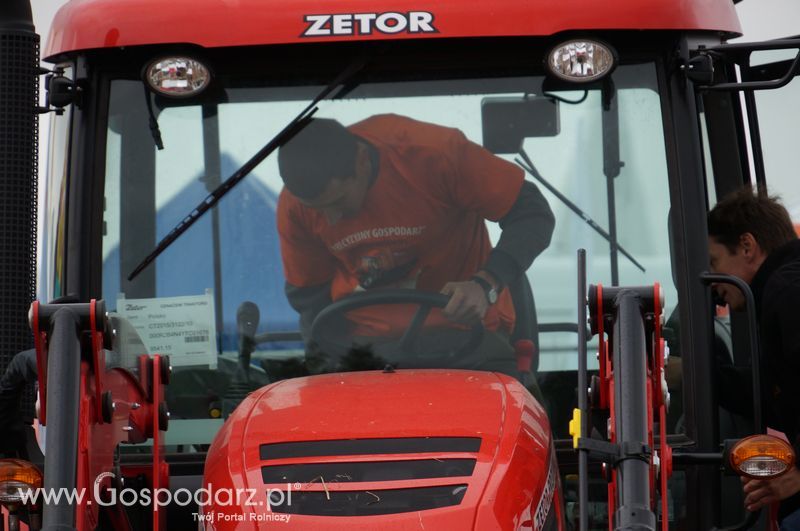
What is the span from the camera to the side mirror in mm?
3695

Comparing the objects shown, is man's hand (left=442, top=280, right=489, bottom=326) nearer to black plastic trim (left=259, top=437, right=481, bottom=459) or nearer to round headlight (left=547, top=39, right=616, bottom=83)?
round headlight (left=547, top=39, right=616, bottom=83)

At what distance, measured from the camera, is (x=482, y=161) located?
3.72 m

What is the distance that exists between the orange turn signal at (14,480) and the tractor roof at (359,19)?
1.17 meters

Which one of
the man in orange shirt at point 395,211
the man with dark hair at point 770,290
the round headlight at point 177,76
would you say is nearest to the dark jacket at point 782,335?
the man with dark hair at point 770,290

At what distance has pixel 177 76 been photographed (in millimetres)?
Result: 3666

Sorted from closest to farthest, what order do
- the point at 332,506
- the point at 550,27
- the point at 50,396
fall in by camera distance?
the point at 332,506, the point at 50,396, the point at 550,27

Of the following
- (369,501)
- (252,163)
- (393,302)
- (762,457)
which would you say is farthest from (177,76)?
(762,457)

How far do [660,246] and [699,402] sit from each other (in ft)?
1.40

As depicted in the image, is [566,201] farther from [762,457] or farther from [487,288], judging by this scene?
[762,457]

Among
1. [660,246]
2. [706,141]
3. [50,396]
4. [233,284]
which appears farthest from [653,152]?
[50,396]

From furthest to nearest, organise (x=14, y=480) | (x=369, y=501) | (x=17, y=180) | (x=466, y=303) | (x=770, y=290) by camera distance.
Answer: (x=17, y=180)
(x=466, y=303)
(x=770, y=290)
(x=14, y=480)
(x=369, y=501)

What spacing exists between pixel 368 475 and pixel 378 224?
3.41 ft

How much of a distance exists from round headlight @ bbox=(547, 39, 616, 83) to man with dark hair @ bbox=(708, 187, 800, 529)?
0.56m

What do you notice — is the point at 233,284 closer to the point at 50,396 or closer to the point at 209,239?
the point at 209,239
